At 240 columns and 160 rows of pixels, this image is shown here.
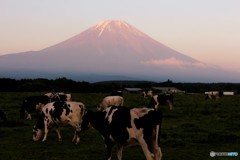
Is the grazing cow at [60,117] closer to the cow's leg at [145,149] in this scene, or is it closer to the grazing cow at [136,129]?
the grazing cow at [136,129]

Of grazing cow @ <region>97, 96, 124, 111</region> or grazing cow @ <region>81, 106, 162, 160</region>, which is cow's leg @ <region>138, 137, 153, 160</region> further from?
grazing cow @ <region>97, 96, 124, 111</region>

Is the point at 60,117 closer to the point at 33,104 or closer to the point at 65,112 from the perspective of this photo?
the point at 65,112

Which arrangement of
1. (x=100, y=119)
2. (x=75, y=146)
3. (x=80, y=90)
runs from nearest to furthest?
(x=100, y=119)
(x=75, y=146)
(x=80, y=90)

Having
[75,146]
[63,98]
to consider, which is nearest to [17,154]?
[75,146]

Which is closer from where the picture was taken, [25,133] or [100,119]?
[100,119]

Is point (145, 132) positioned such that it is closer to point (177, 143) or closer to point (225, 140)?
point (177, 143)

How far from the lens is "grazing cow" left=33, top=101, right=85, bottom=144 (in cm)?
1662

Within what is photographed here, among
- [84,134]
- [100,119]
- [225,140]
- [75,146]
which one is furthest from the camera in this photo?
[84,134]

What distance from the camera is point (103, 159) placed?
504 inches

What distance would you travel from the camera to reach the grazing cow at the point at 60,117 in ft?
54.5

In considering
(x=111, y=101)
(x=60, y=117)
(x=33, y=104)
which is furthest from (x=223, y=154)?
Result: (x=111, y=101)

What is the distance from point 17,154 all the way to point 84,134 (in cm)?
507

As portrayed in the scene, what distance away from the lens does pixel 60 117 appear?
657 inches

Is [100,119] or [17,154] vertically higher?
[100,119]
